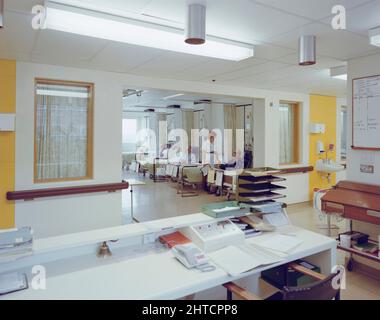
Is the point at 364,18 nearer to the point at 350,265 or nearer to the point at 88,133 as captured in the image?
the point at 350,265

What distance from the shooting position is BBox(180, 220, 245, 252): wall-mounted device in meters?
2.05

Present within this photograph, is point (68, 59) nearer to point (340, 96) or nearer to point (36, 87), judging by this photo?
point (36, 87)

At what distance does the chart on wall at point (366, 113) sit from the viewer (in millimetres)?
3227

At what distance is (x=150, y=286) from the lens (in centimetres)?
157

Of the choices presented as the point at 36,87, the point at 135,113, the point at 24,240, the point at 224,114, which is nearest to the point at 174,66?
the point at 36,87

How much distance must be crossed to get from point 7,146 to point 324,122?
6.05 meters

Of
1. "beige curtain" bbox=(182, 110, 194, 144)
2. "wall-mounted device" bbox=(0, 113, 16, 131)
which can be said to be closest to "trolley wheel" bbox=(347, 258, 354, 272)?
"wall-mounted device" bbox=(0, 113, 16, 131)

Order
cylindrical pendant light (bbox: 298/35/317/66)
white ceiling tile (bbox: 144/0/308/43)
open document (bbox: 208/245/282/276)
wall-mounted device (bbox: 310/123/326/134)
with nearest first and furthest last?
A: open document (bbox: 208/245/282/276) → white ceiling tile (bbox: 144/0/308/43) → cylindrical pendant light (bbox: 298/35/317/66) → wall-mounted device (bbox: 310/123/326/134)

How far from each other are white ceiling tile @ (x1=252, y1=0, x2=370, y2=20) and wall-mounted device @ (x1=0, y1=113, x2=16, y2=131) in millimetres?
2990

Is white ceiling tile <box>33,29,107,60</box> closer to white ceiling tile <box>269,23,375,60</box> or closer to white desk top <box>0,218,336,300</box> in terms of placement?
white ceiling tile <box>269,23,375,60</box>

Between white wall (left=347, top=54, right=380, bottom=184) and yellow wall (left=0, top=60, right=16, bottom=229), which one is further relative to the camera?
yellow wall (left=0, top=60, right=16, bottom=229)

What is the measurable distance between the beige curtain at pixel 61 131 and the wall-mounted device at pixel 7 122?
361 mm

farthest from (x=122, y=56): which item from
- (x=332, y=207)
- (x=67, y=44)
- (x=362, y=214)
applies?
(x=362, y=214)
